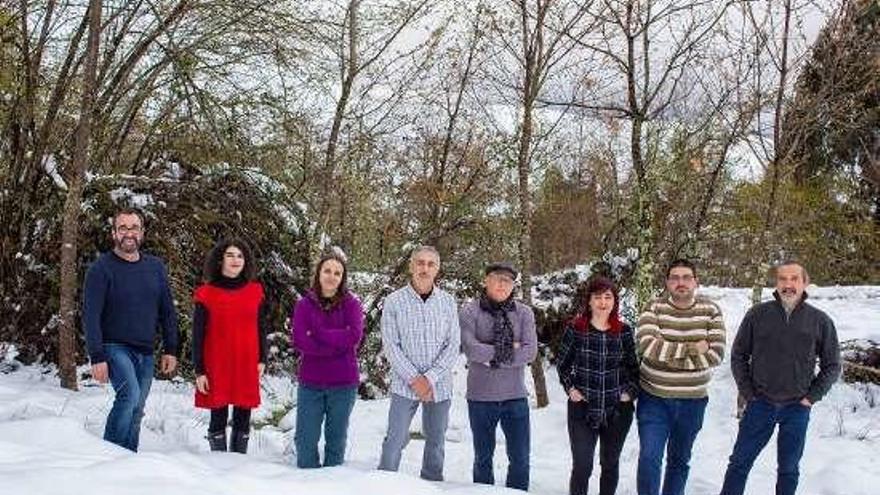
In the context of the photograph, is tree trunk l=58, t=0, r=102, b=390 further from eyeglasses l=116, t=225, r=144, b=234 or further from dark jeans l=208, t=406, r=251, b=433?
dark jeans l=208, t=406, r=251, b=433

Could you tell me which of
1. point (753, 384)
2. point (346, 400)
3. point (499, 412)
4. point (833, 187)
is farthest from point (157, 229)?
point (833, 187)

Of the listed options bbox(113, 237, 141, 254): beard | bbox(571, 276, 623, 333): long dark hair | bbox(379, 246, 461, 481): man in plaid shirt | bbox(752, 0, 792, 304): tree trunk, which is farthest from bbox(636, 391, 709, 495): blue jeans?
bbox(752, 0, 792, 304): tree trunk

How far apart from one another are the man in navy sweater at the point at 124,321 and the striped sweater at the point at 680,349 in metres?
2.97

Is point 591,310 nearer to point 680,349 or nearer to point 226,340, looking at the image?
point 680,349

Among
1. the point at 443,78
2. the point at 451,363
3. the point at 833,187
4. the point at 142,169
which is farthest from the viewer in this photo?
the point at 833,187

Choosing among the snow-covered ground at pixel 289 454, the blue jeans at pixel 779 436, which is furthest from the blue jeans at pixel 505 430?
the blue jeans at pixel 779 436

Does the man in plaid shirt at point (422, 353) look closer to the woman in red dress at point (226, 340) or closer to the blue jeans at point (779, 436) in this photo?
the woman in red dress at point (226, 340)

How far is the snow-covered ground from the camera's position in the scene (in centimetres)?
339

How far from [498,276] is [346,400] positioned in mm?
1206

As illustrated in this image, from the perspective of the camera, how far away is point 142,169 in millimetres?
9789

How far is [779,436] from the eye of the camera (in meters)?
5.11

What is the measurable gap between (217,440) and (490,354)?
1.77 metres

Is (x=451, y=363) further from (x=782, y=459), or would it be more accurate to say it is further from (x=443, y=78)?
(x=443, y=78)

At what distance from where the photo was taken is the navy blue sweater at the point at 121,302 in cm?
464
